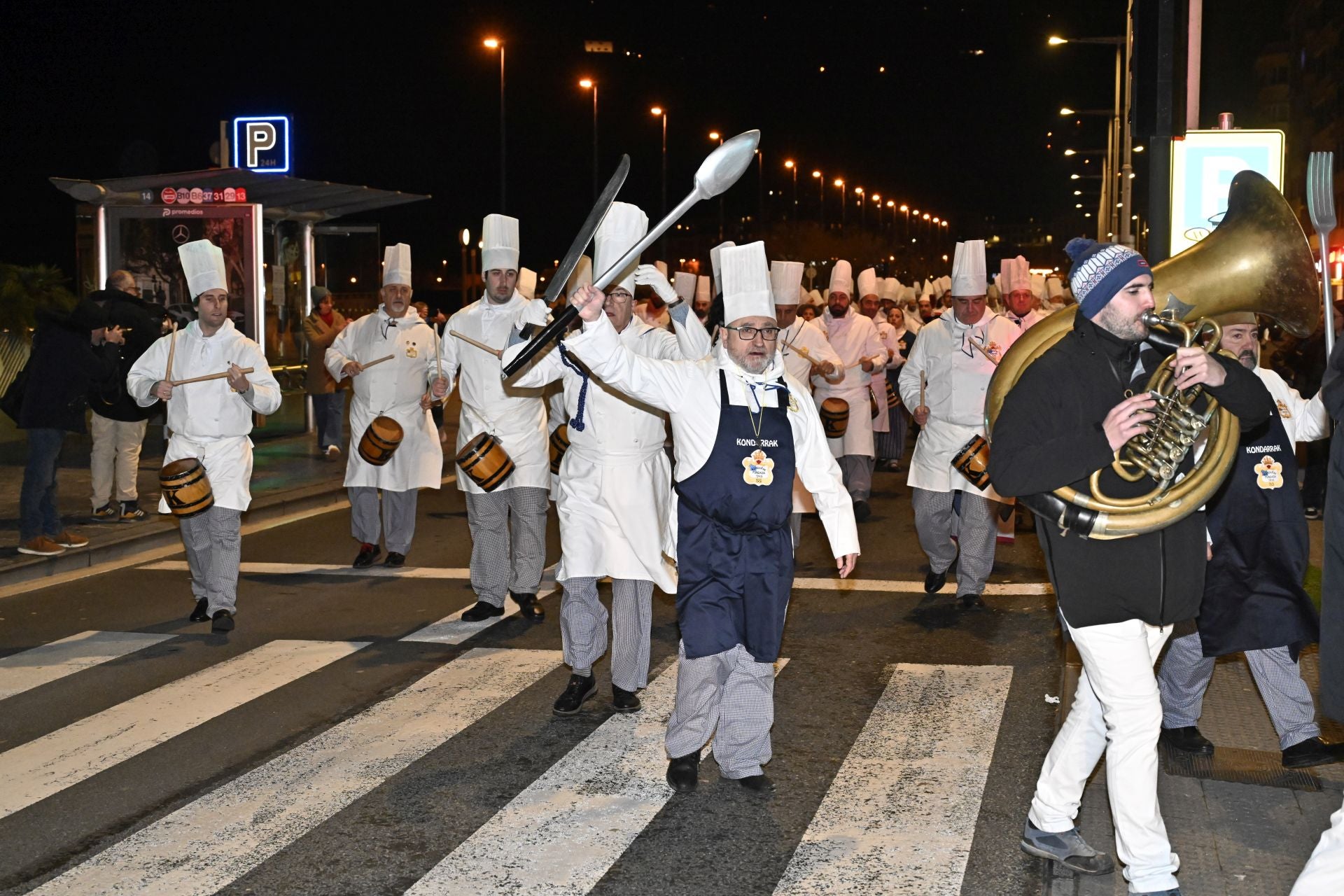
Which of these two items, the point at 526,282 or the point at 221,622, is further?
the point at 526,282

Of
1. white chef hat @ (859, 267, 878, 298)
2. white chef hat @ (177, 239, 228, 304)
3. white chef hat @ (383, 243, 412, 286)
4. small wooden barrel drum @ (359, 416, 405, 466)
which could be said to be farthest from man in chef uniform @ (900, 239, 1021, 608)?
white chef hat @ (859, 267, 878, 298)

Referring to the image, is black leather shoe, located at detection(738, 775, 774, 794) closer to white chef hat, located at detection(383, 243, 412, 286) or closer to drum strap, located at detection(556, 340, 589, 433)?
drum strap, located at detection(556, 340, 589, 433)

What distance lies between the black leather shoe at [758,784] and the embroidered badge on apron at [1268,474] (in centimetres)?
215

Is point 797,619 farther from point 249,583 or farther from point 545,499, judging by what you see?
point 249,583

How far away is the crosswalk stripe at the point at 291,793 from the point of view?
5.04 m

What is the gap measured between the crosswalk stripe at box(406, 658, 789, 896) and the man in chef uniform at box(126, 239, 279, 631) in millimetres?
3176

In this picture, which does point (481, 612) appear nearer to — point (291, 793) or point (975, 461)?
point (975, 461)

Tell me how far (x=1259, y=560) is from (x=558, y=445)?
457 cm

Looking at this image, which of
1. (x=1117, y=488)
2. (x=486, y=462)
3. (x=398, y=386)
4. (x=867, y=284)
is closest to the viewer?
(x=1117, y=488)

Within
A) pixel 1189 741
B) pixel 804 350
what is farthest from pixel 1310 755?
pixel 804 350

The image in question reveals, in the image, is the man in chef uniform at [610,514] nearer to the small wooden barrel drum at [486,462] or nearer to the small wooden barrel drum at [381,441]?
the small wooden barrel drum at [486,462]

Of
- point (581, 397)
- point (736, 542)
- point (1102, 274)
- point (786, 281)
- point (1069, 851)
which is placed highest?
point (786, 281)

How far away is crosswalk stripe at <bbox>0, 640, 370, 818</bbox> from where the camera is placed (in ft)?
20.1

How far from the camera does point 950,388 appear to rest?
32.4 ft
